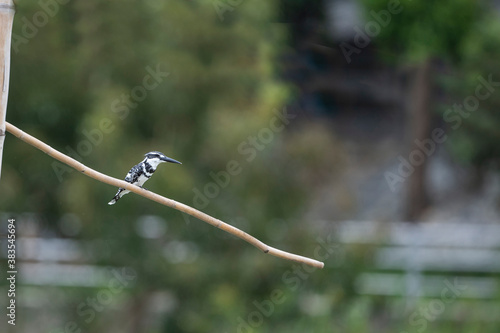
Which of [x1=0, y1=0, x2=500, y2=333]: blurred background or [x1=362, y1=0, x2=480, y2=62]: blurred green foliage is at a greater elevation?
[x1=362, y1=0, x2=480, y2=62]: blurred green foliage

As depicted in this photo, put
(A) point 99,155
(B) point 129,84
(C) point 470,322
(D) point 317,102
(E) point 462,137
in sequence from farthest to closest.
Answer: (D) point 317,102 < (E) point 462,137 < (C) point 470,322 < (B) point 129,84 < (A) point 99,155

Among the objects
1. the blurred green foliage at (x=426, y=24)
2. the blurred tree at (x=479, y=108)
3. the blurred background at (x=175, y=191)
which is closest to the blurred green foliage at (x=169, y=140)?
the blurred background at (x=175, y=191)

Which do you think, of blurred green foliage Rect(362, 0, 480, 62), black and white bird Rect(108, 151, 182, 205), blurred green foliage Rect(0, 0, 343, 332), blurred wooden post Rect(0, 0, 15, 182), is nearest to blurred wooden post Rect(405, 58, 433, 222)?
blurred green foliage Rect(362, 0, 480, 62)

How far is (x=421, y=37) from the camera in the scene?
14656 mm

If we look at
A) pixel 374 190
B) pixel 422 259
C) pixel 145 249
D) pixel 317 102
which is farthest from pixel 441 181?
pixel 145 249

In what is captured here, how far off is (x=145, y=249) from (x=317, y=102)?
1014cm

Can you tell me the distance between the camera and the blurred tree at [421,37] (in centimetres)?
1483

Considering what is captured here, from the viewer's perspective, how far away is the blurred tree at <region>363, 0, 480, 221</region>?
14.8 metres

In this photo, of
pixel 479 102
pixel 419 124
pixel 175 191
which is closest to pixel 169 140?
pixel 175 191

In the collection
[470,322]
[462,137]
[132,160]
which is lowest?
[132,160]

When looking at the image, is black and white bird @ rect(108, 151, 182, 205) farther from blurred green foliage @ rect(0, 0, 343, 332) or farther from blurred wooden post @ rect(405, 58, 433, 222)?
blurred wooden post @ rect(405, 58, 433, 222)

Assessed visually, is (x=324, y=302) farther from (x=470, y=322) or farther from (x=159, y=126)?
(x=159, y=126)

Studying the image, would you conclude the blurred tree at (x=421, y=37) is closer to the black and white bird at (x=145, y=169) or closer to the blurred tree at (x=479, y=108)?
the blurred tree at (x=479, y=108)

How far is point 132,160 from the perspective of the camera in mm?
7520
